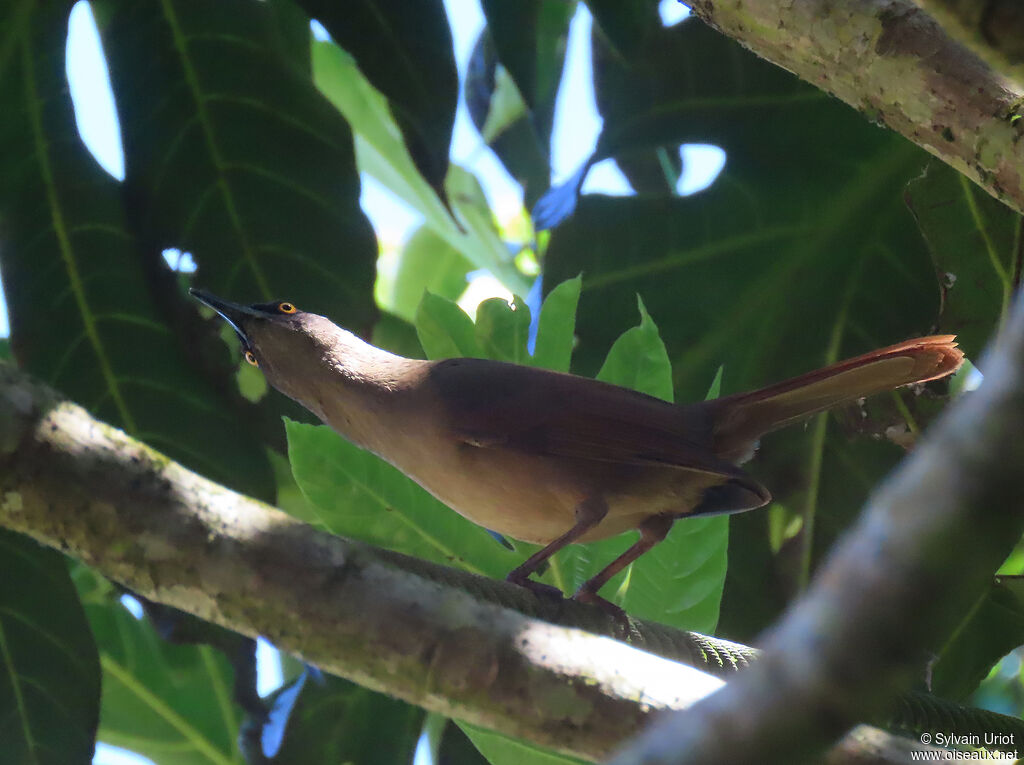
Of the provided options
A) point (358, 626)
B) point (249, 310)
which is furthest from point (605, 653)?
point (249, 310)

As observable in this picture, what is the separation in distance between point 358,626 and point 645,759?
70 centimetres

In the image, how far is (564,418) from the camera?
268 cm

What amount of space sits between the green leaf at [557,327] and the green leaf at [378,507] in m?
0.53

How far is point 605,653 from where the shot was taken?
1485 millimetres

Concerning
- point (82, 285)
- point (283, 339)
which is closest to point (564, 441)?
point (283, 339)

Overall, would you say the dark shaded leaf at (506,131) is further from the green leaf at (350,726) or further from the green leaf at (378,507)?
the green leaf at (350,726)

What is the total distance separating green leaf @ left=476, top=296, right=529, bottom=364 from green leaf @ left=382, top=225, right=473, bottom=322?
2284 mm

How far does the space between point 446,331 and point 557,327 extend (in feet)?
1.05

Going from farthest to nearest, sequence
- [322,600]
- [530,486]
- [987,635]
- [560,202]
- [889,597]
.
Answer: [560,202] → [987,635] → [530,486] → [322,600] → [889,597]

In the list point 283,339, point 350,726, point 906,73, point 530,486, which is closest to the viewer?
point 906,73

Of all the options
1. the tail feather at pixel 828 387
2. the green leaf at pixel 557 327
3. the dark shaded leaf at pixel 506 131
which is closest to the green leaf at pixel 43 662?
the green leaf at pixel 557 327

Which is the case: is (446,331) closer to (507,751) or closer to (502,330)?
(502,330)

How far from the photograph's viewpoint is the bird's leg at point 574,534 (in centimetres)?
254

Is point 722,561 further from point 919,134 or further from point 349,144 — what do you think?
point 349,144
